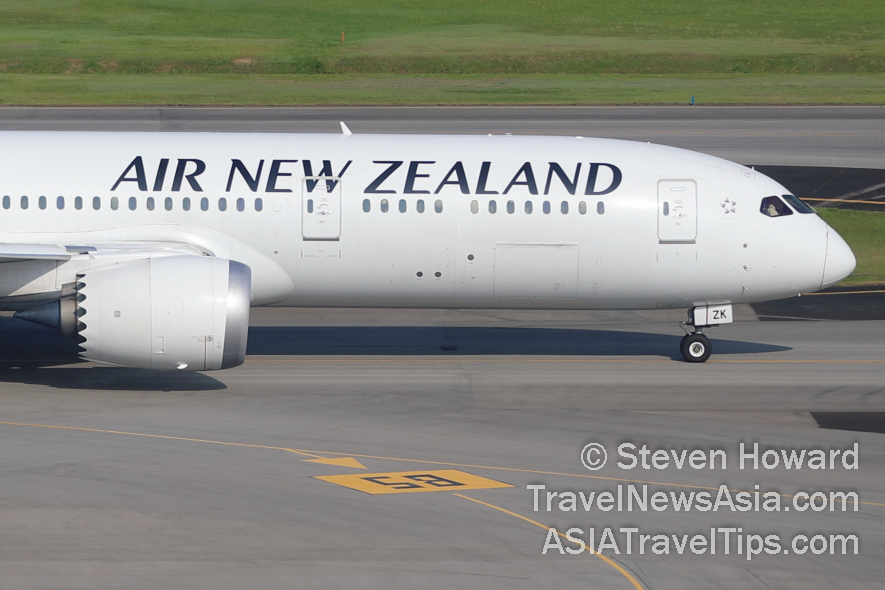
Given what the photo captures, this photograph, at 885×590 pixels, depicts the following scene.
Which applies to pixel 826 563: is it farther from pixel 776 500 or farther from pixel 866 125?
pixel 866 125

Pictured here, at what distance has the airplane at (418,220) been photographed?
23.8 meters

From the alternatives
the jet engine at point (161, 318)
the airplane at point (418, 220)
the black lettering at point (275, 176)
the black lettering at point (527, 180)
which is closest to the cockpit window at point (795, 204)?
the airplane at point (418, 220)

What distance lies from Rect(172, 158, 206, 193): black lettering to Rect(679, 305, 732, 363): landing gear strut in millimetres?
10806

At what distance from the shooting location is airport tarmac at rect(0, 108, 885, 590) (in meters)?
15.1

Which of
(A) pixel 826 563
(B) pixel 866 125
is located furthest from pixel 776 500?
(B) pixel 866 125

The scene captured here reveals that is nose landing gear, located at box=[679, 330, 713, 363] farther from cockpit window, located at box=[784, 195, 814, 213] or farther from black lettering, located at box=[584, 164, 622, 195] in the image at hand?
black lettering, located at box=[584, 164, 622, 195]

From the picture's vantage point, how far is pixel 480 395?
76.4 ft

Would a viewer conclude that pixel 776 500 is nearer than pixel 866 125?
Yes

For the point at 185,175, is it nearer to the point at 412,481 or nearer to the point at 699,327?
the point at 412,481

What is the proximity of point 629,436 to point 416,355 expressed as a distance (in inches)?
284

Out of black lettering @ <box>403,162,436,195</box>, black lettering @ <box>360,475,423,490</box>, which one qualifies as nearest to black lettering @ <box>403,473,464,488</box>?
black lettering @ <box>360,475,423,490</box>

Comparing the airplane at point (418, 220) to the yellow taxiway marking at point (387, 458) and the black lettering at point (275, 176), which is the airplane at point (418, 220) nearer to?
the black lettering at point (275, 176)

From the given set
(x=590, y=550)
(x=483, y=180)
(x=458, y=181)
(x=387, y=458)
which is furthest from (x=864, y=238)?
(x=590, y=550)
